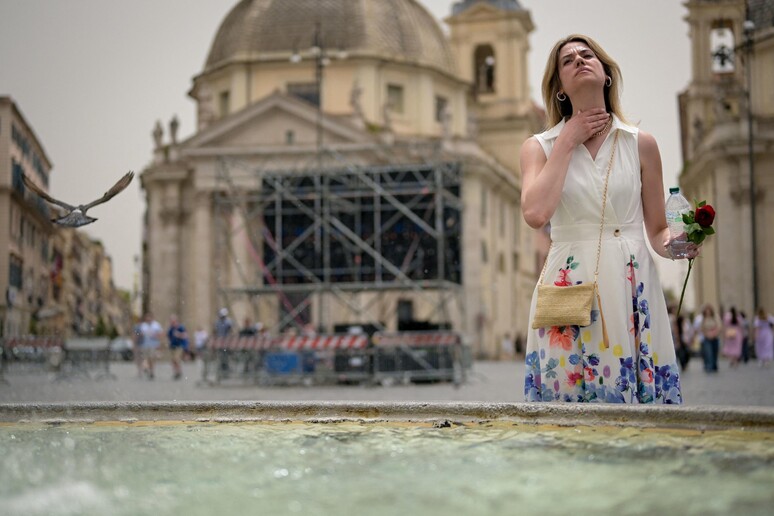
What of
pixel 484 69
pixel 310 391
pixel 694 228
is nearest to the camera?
pixel 694 228

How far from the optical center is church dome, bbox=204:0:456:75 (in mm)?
62250

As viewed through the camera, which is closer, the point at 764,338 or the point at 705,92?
the point at 764,338

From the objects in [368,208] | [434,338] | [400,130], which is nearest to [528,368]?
[434,338]

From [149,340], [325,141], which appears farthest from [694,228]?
[325,141]

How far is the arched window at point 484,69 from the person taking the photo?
77.6m

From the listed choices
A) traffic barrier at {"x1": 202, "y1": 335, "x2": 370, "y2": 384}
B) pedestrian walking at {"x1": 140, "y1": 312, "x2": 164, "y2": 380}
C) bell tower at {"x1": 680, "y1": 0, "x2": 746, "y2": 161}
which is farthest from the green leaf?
bell tower at {"x1": 680, "y1": 0, "x2": 746, "y2": 161}

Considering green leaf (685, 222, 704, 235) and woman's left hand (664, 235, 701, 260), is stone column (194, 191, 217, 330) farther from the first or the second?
green leaf (685, 222, 704, 235)

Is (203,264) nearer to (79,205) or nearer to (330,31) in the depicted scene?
(330,31)

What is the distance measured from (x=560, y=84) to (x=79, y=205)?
2027 mm

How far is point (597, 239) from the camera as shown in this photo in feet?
15.0

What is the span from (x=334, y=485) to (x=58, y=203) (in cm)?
232

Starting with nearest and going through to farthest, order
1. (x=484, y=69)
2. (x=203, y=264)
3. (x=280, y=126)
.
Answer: (x=280, y=126) → (x=203, y=264) → (x=484, y=69)

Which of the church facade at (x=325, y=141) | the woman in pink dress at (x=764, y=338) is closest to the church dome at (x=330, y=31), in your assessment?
the church facade at (x=325, y=141)

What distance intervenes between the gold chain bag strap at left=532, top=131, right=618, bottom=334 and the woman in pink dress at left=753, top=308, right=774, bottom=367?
3027 centimetres
